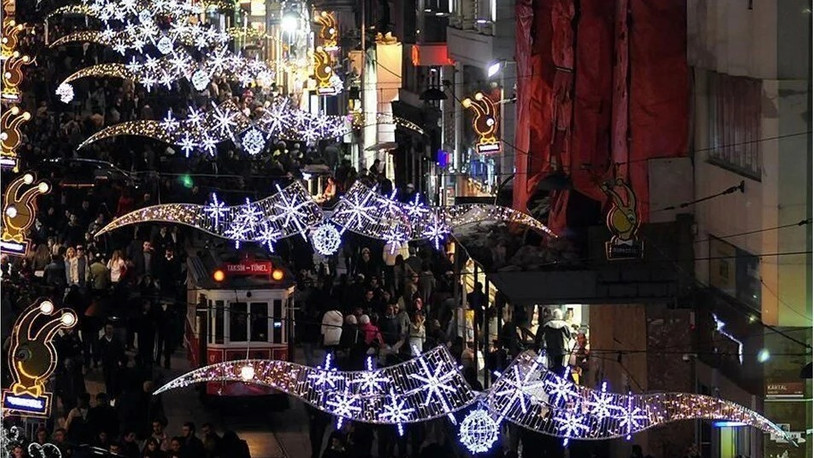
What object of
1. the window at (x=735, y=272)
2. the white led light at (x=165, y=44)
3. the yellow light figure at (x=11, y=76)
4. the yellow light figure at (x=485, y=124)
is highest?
the white led light at (x=165, y=44)

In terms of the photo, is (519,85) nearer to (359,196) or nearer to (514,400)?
(359,196)

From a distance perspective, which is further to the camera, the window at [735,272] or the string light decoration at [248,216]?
the string light decoration at [248,216]

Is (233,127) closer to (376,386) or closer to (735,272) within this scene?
(735,272)

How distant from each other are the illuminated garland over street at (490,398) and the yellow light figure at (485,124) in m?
15.9

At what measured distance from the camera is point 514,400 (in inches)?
904

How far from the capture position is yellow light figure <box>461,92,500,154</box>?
3934 cm

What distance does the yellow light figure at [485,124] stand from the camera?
3934cm

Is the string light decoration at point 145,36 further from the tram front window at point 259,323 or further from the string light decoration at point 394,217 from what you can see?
the tram front window at point 259,323

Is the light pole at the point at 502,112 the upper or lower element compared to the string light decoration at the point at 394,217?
upper

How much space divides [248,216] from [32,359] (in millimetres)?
11617

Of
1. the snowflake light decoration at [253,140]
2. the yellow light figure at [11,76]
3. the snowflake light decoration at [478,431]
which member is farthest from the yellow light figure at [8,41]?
the snowflake light decoration at [478,431]

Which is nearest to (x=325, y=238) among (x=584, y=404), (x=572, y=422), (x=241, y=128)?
(x=572, y=422)

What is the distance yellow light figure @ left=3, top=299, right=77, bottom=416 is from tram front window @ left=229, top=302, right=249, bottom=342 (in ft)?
31.7

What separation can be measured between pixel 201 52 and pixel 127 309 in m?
42.6
